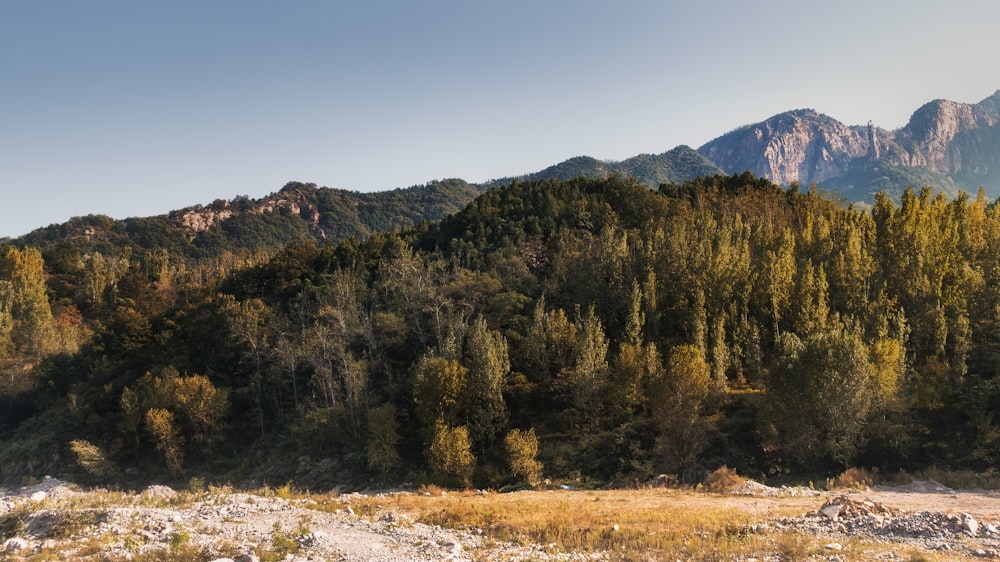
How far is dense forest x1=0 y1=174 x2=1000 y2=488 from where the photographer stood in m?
34.4

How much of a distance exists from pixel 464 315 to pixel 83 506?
36574mm

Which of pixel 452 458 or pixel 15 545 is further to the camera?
pixel 452 458

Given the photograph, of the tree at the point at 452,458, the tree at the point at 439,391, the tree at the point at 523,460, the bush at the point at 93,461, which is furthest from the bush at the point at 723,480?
the bush at the point at 93,461

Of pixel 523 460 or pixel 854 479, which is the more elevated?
pixel 523 460

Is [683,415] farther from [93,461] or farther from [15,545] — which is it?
[93,461]

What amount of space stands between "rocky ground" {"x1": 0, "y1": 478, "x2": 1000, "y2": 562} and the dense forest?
12278mm

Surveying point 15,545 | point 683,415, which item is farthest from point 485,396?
point 15,545

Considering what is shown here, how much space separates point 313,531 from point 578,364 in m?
26.3

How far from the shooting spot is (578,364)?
40.6 metres

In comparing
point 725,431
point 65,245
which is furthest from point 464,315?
point 65,245

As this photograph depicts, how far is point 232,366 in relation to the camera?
60.3 m

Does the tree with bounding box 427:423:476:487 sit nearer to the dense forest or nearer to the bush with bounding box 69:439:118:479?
the dense forest

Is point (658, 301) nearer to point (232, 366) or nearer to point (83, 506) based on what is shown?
point (83, 506)

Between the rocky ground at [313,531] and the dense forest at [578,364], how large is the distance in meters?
12.3
